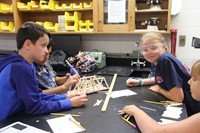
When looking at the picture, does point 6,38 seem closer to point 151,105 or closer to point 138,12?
point 138,12

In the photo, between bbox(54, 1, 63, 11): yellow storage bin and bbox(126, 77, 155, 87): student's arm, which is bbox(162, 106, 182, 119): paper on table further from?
bbox(54, 1, 63, 11): yellow storage bin

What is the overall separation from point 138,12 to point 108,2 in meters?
0.40

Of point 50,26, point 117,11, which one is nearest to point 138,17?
point 117,11

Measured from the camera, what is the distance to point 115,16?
2.62 m

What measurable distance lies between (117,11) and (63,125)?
187 cm

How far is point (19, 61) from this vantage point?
1199 millimetres

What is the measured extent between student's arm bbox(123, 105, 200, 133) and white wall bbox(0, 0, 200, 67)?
73.3 inches

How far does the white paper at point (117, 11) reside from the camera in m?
2.58

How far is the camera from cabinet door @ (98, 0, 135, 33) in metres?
2.55

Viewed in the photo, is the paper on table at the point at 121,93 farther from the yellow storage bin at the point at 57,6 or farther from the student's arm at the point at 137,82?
the yellow storage bin at the point at 57,6

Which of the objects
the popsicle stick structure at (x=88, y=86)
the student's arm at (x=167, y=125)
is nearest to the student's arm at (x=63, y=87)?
the popsicle stick structure at (x=88, y=86)

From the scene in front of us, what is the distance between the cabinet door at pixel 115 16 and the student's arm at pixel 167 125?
1.61m

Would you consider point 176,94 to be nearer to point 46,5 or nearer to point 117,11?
point 117,11

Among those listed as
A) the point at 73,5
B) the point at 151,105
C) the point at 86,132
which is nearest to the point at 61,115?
the point at 86,132
